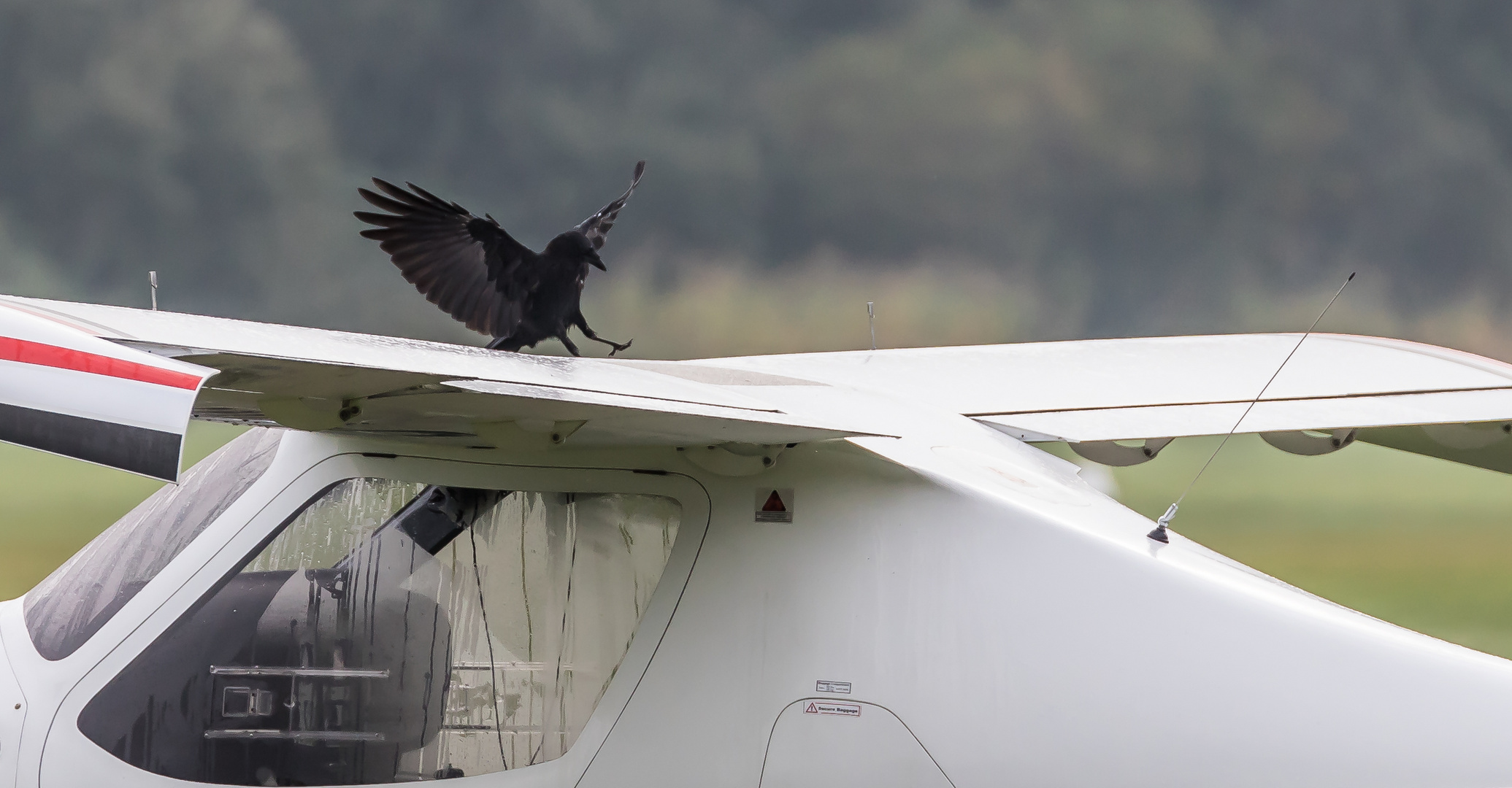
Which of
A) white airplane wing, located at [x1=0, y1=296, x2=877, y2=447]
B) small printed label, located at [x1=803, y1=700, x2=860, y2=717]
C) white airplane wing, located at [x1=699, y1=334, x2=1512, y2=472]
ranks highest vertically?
white airplane wing, located at [x1=699, y1=334, x2=1512, y2=472]

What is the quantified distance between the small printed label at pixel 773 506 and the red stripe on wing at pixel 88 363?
134cm

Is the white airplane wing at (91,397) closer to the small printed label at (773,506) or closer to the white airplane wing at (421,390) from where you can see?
the white airplane wing at (421,390)

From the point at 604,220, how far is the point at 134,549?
130 centimetres

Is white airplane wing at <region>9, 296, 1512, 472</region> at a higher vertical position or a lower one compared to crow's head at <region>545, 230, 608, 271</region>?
lower

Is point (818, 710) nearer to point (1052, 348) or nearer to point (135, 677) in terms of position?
point (135, 677)

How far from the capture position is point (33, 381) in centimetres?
164

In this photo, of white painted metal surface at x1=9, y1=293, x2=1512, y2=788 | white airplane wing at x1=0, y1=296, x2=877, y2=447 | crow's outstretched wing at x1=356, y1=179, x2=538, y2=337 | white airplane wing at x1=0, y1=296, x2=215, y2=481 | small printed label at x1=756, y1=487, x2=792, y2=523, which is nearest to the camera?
white airplane wing at x1=0, y1=296, x2=215, y2=481

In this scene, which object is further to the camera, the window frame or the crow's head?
the crow's head

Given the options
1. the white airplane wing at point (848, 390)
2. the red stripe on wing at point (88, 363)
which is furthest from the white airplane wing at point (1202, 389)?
the red stripe on wing at point (88, 363)

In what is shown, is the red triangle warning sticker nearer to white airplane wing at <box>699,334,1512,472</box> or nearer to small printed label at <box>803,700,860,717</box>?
small printed label at <box>803,700,860,717</box>

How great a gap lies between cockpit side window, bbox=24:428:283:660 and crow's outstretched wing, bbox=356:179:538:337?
484 millimetres

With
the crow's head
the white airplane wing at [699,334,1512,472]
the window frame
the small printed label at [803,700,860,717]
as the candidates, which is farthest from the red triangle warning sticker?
the white airplane wing at [699,334,1512,472]

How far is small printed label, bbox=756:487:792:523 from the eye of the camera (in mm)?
2676

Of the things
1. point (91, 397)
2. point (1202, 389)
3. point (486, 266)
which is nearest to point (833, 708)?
point (486, 266)
